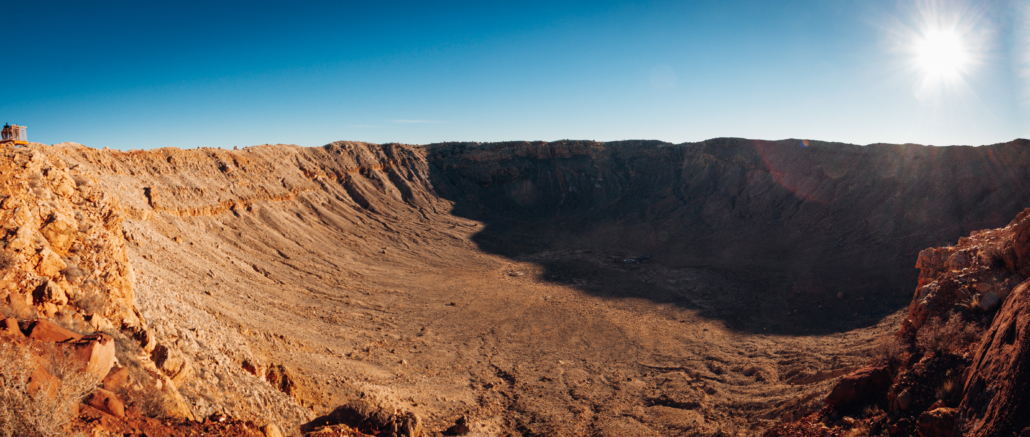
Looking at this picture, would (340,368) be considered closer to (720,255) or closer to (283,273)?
(283,273)

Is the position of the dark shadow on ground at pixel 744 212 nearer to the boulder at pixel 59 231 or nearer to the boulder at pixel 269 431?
the boulder at pixel 269 431

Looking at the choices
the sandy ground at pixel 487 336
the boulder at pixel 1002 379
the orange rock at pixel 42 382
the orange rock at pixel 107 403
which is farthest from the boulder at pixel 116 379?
the boulder at pixel 1002 379

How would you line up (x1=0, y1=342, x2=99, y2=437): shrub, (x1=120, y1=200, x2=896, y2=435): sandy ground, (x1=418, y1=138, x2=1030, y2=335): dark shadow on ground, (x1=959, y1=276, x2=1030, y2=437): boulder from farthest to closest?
(x1=418, y1=138, x2=1030, y2=335): dark shadow on ground → (x1=120, y1=200, x2=896, y2=435): sandy ground → (x1=959, y1=276, x2=1030, y2=437): boulder → (x1=0, y1=342, x2=99, y2=437): shrub

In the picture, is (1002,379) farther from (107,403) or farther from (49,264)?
(49,264)

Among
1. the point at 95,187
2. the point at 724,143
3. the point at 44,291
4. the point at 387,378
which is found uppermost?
the point at 724,143

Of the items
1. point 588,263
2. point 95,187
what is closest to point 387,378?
point 95,187

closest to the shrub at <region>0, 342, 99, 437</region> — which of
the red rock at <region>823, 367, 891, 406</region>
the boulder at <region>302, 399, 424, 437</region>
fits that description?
the boulder at <region>302, 399, 424, 437</region>

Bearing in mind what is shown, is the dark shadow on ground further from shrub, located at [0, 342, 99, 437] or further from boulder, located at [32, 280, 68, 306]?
boulder, located at [32, 280, 68, 306]
